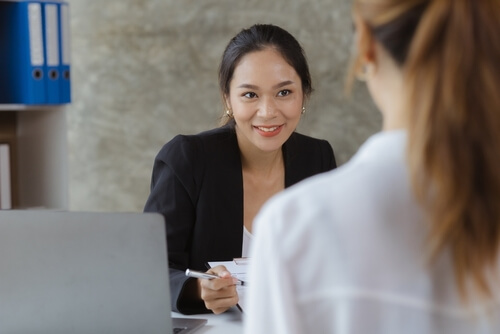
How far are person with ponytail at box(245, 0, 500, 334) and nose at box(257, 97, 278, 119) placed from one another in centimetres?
146

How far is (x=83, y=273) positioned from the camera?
1330mm

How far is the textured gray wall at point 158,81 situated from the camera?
3.88m

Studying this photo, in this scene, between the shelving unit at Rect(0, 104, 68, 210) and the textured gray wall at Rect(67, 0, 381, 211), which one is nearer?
the shelving unit at Rect(0, 104, 68, 210)

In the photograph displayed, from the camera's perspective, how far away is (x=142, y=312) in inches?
52.6

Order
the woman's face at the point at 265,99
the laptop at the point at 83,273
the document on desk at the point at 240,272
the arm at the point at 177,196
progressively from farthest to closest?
the woman's face at the point at 265,99
the arm at the point at 177,196
the document on desk at the point at 240,272
the laptop at the point at 83,273

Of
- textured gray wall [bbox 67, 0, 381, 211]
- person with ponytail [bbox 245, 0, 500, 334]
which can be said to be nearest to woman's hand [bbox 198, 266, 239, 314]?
person with ponytail [bbox 245, 0, 500, 334]

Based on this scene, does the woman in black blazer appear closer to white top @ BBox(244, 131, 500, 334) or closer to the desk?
the desk

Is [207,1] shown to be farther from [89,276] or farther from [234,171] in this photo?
[89,276]

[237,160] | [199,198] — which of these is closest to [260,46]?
[237,160]

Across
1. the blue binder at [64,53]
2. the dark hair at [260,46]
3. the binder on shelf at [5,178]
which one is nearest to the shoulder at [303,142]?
the dark hair at [260,46]

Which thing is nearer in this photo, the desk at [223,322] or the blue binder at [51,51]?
the desk at [223,322]

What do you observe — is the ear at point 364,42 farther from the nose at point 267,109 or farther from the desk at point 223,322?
the nose at point 267,109

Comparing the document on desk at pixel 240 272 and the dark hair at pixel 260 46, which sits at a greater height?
the dark hair at pixel 260 46

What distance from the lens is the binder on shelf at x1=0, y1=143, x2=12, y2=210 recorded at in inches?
124
